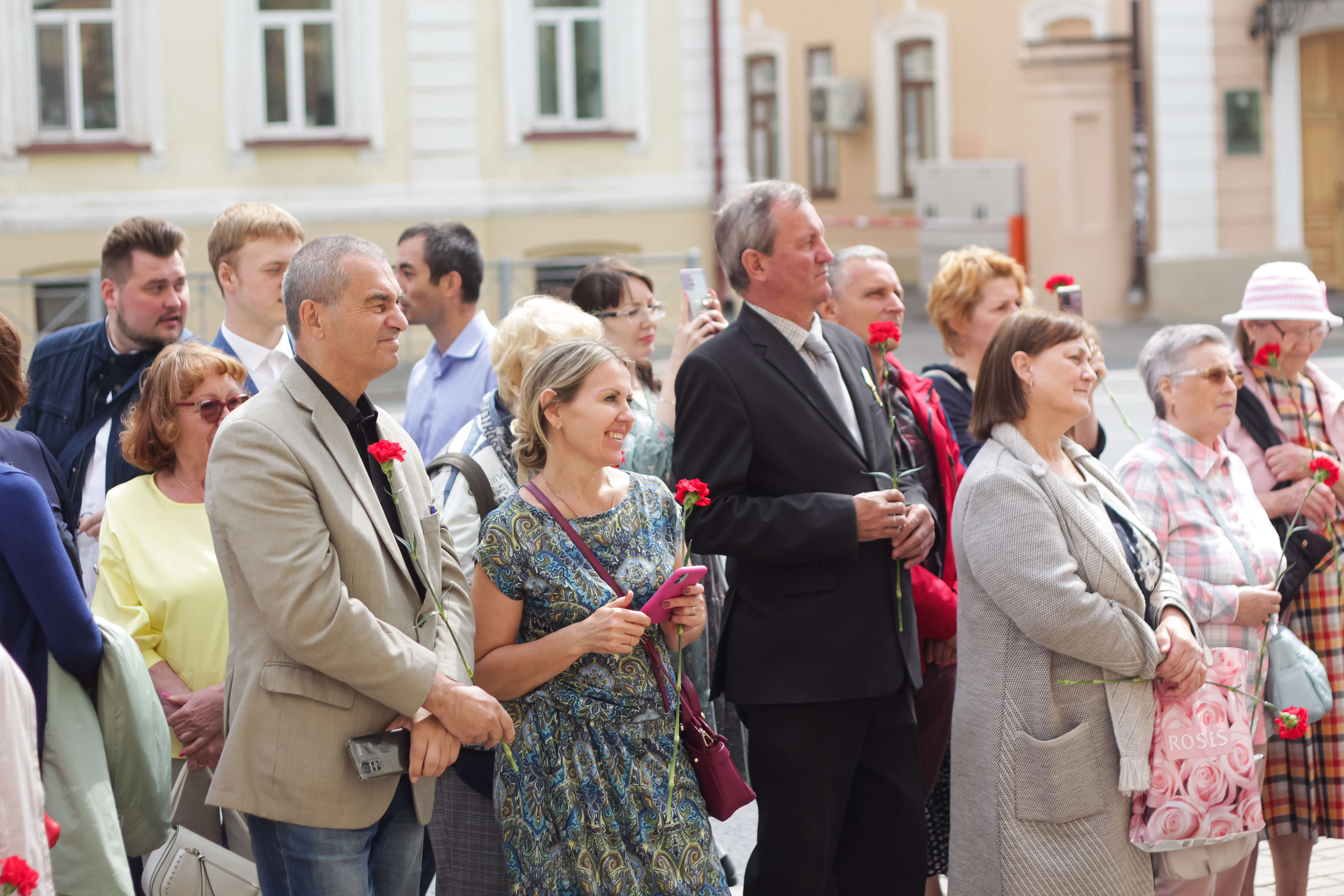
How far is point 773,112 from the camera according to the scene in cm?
2698

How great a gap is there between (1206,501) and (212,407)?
2.65m

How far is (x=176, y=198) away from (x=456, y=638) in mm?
13935

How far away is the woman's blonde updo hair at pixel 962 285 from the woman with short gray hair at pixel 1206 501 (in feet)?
2.48

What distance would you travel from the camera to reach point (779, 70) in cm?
2631

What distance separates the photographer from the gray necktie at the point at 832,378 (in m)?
3.88

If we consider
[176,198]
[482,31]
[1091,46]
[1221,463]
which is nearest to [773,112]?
[1091,46]

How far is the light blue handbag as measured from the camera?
13.1ft

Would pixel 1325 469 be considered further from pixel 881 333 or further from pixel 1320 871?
pixel 1320 871

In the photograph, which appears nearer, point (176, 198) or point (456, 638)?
point (456, 638)

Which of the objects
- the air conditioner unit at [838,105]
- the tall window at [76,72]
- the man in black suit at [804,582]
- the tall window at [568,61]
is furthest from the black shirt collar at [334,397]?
the air conditioner unit at [838,105]

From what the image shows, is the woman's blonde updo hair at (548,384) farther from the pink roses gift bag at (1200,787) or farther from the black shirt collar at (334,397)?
the pink roses gift bag at (1200,787)

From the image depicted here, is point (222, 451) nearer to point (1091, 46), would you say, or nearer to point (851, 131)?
point (1091, 46)

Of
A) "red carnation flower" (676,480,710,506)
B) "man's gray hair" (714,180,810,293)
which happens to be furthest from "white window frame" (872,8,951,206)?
"red carnation flower" (676,480,710,506)

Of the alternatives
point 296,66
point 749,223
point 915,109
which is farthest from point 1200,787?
point 915,109
